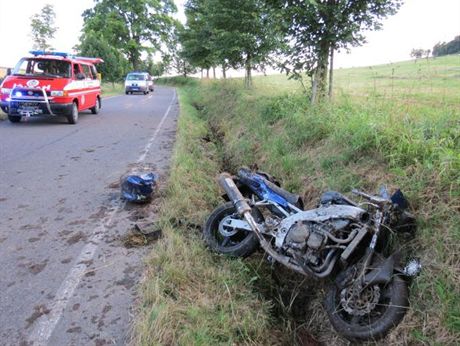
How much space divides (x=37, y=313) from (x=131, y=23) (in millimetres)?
53642

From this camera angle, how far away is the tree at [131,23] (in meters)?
48.0

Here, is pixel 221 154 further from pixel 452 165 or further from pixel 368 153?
pixel 452 165

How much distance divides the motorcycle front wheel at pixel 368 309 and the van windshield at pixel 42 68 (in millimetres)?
11477

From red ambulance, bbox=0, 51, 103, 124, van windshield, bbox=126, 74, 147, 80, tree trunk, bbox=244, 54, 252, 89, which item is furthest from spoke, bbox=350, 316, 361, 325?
van windshield, bbox=126, 74, 147, 80

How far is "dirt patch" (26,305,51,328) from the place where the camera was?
2.83 m

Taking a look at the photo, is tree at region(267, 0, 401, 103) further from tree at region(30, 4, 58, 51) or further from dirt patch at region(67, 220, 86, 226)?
tree at region(30, 4, 58, 51)

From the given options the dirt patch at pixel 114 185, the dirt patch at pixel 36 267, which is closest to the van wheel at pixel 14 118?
the dirt patch at pixel 114 185

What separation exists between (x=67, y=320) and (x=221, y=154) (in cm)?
593

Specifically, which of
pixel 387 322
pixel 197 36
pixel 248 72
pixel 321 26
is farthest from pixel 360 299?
pixel 197 36

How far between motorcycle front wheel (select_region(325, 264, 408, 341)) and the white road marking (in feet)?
7.11

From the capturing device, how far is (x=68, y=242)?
13.3 feet

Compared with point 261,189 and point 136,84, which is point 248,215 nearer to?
point 261,189

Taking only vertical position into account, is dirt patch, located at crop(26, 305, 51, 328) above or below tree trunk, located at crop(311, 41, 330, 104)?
below

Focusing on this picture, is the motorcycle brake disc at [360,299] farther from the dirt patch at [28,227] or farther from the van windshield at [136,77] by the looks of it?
the van windshield at [136,77]
